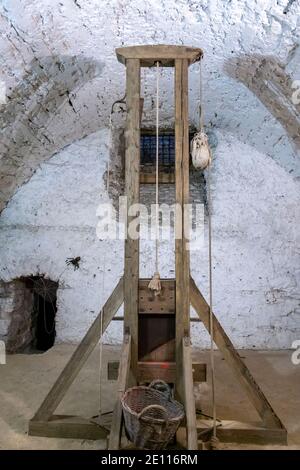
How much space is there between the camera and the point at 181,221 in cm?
186

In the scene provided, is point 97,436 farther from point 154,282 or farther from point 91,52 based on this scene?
point 91,52

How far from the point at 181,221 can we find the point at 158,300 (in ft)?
1.34

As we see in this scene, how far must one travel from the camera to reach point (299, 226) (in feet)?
11.8

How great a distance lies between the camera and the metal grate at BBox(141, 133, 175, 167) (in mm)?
3945

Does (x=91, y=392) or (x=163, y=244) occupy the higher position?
(x=163, y=244)

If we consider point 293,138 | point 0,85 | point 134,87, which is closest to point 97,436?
point 134,87

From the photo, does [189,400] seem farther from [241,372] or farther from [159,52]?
[159,52]

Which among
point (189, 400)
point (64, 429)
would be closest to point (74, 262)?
point (64, 429)

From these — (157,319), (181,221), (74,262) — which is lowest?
(157,319)

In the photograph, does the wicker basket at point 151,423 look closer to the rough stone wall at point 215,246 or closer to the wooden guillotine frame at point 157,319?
the wooden guillotine frame at point 157,319

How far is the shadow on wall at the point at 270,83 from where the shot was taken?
236 centimetres

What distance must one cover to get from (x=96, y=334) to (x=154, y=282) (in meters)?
0.41

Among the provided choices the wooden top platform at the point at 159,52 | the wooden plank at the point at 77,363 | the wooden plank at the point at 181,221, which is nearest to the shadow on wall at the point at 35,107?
the wooden top platform at the point at 159,52

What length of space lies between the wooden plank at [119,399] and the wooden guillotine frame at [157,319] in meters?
0.03
